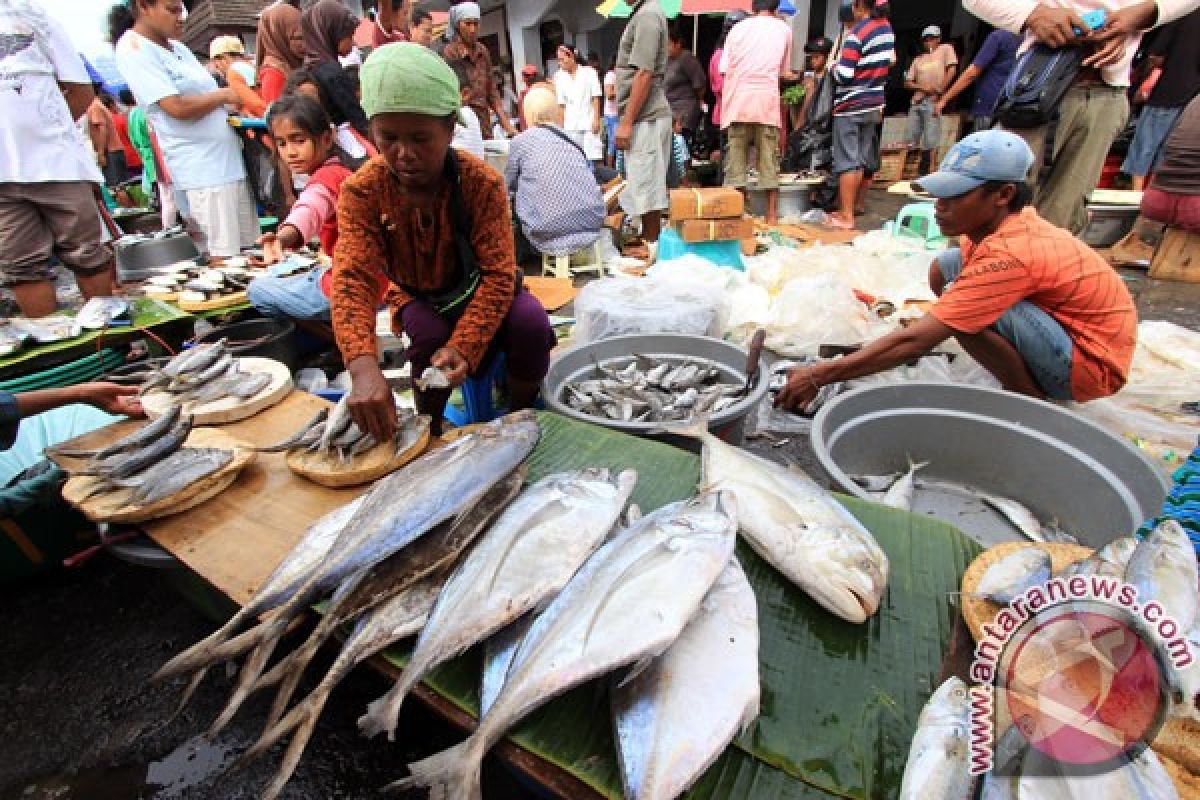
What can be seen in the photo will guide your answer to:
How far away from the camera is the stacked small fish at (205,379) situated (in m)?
2.96

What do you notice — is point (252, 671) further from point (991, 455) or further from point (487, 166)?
point (991, 455)

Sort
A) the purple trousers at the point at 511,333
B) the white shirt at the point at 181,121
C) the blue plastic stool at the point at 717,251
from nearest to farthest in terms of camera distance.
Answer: the purple trousers at the point at 511,333, the white shirt at the point at 181,121, the blue plastic stool at the point at 717,251

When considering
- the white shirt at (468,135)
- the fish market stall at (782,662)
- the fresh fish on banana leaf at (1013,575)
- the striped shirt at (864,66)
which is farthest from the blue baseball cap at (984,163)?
the striped shirt at (864,66)

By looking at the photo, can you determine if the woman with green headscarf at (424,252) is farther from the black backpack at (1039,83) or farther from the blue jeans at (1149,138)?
the blue jeans at (1149,138)

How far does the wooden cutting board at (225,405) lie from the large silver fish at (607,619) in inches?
87.8

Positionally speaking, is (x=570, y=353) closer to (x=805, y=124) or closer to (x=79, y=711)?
(x=79, y=711)

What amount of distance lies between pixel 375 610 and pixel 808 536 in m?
1.27

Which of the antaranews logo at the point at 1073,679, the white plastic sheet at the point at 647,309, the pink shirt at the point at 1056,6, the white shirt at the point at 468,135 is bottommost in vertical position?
the white plastic sheet at the point at 647,309

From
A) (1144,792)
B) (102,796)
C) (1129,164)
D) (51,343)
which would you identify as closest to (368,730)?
(1144,792)

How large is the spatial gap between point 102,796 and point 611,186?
850cm

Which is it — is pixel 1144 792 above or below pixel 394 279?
below

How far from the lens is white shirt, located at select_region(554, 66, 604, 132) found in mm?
9609

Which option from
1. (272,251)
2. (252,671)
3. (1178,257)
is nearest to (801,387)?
(252,671)

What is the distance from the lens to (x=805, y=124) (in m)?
10.0
